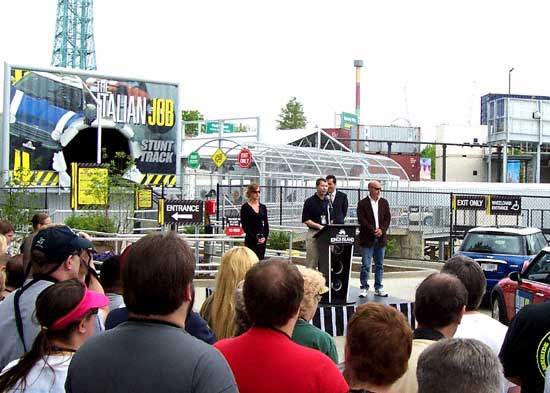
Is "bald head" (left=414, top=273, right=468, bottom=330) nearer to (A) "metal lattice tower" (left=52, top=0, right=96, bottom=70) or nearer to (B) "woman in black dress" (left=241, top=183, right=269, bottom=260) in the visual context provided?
(B) "woman in black dress" (left=241, top=183, right=269, bottom=260)

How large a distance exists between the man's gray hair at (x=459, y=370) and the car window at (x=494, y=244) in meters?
12.3

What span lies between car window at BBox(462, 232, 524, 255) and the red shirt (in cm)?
1200

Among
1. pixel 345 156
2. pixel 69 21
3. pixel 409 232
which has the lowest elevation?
pixel 409 232

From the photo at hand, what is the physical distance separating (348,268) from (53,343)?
815 centimetres

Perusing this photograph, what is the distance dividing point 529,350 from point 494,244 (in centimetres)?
1082

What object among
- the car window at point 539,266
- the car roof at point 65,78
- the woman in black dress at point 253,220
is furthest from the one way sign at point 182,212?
the car roof at point 65,78

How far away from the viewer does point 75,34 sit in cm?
9200

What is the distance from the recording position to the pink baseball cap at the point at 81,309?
3.67 m

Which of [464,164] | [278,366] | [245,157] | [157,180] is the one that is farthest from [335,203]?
[464,164]

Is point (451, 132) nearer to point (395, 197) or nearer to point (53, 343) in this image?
point (395, 197)

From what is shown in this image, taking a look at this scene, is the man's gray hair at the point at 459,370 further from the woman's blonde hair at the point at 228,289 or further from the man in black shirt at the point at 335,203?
the man in black shirt at the point at 335,203

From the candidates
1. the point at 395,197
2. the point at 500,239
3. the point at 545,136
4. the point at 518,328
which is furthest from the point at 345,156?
the point at 545,136

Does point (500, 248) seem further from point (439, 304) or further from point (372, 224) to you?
point (439, 304)

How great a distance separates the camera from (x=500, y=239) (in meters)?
14.8
